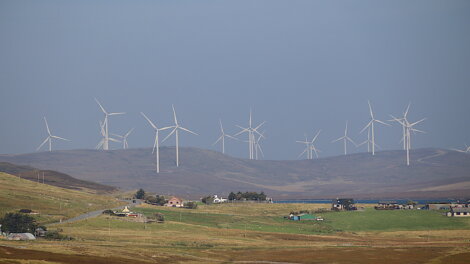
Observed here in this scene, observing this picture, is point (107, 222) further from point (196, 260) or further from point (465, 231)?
point (465, 231)

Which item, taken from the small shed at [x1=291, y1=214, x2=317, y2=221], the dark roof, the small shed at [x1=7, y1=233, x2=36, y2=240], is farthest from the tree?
the dark roof

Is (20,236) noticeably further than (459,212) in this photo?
No

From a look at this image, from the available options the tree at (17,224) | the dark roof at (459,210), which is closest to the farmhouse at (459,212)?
the dark roof at (459,210)

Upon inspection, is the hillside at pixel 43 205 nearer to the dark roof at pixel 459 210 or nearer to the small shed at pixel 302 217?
the small shed at pixel 302 217

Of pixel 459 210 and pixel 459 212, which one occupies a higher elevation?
pixel 459 210

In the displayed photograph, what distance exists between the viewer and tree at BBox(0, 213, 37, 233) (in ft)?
423

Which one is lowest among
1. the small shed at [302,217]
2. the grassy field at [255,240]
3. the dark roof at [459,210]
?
the grassy field at [255,240]

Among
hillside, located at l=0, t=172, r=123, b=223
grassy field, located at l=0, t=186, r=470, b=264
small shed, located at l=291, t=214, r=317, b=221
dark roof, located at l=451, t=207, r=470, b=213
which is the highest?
hillside, located at l=0, t=172, r=123, b=223

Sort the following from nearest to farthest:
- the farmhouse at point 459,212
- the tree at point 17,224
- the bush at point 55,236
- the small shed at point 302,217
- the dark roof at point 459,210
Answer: the bush at point 55,236 → the tree at point 17,224 → the farmhouse at point 459,212 → the dark roof at point 459,210 → the small shed at point 302,217

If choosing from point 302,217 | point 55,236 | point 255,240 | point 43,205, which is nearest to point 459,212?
point 302,217

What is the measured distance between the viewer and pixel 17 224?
130m

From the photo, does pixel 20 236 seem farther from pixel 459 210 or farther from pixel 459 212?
pixel 459 210

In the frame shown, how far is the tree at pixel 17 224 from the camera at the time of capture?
129m

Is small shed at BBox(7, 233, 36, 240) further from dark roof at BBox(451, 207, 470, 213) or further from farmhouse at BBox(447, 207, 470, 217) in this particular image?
dark roof at BBox(451, 207, 470, 213)
